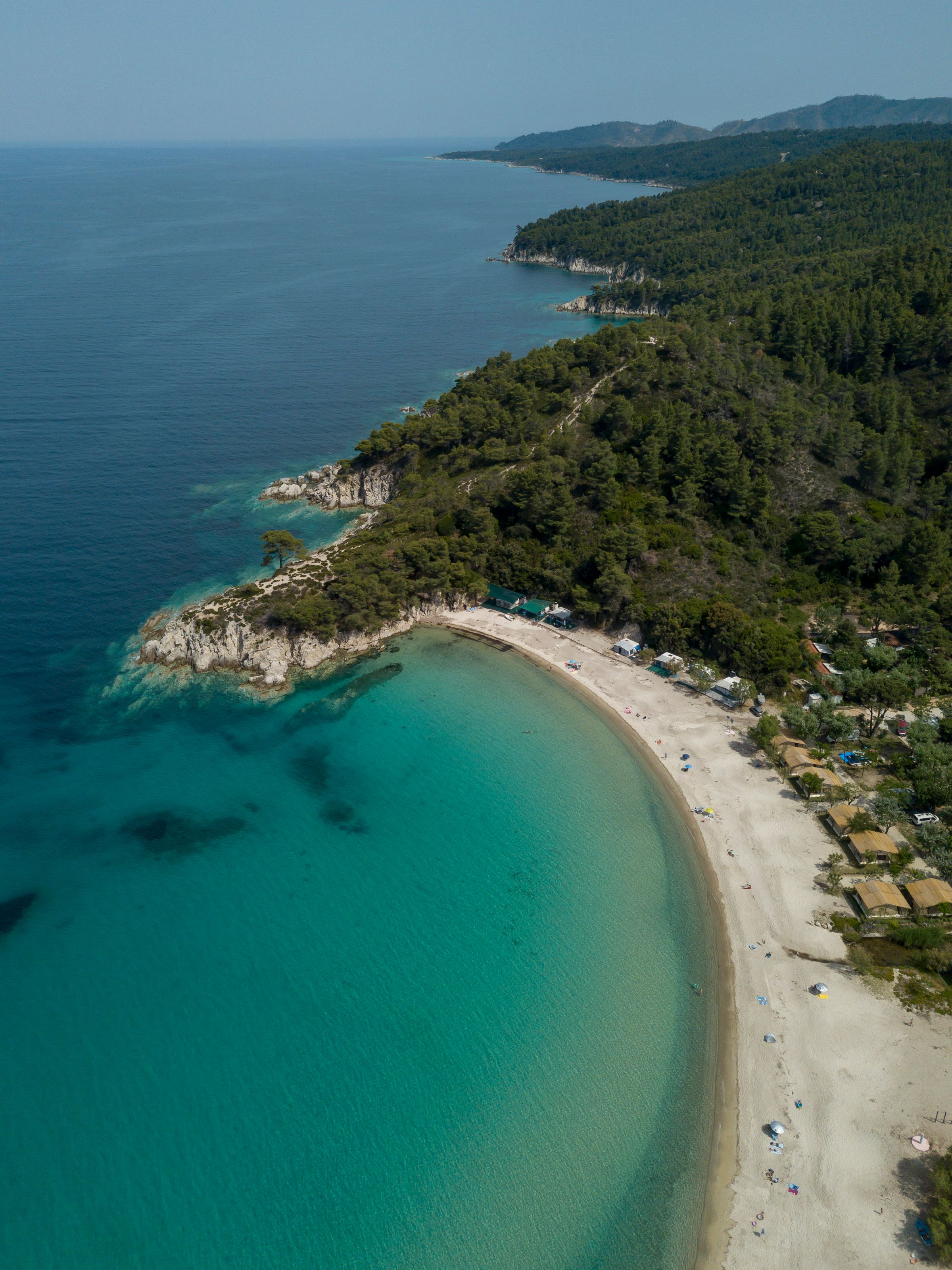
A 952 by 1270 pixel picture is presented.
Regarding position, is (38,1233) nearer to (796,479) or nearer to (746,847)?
(746,847)

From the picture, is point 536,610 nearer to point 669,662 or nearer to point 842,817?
point 669,662

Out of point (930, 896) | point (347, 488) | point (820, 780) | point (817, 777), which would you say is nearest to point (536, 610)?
point (817, 777)

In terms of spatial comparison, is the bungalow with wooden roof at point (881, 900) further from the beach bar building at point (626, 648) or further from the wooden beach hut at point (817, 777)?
the beach bar building at point (626, 648)

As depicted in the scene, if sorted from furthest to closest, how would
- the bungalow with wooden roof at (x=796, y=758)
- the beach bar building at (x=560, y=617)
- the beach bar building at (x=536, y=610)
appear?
the beach bar building at (x=536, y=610), the beach bar building at (x=560, y=617), the bungalow with wooden roof at (x=796, y=758)

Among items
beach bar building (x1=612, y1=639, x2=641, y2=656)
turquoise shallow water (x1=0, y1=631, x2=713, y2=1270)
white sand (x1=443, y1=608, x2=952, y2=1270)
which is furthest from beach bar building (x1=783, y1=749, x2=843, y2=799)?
beach bar building (x1=612, y1=639, x2=641, y2=656)

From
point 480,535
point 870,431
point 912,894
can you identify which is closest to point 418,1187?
point 912,894

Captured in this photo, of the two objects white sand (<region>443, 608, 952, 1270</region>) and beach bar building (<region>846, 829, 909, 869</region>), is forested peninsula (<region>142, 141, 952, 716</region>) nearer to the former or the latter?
beach bar building (<region>846, 829, 909, 869</region>)

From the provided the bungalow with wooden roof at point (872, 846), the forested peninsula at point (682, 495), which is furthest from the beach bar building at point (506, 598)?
the bungalow with wooden roof at point (872, 846)
